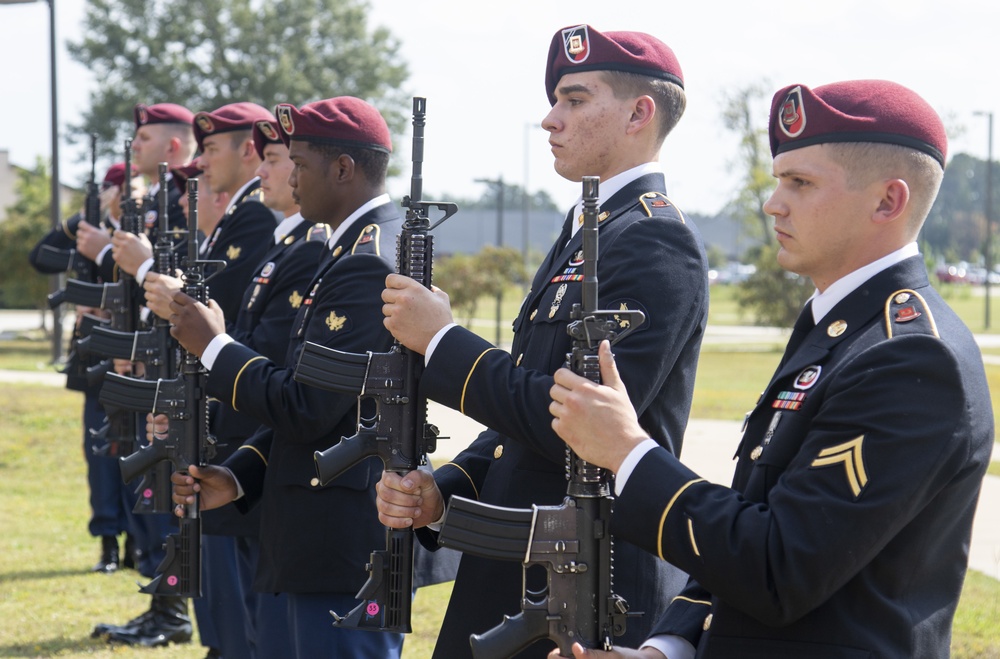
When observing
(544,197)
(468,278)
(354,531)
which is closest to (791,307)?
(468,278)

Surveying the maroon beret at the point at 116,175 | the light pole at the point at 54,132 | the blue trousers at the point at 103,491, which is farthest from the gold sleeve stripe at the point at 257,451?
the light pole at the point at 54,132

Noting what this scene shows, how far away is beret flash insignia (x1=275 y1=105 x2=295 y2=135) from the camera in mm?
4449

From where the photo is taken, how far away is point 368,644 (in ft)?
13.3

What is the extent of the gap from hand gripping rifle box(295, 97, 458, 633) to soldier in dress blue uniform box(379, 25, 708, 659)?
13 cm

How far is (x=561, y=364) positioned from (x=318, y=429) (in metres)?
1.30

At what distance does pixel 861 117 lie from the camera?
2.36 metres

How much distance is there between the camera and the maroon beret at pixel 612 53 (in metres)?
3.23

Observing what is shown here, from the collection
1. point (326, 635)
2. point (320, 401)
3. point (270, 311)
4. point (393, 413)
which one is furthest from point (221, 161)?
point (393, 413)

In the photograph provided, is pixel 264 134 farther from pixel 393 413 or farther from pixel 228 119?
pixel 393 413

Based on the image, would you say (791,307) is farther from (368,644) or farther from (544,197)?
(544,197)

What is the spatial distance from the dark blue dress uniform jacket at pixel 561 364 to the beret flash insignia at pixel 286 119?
158 centimetres

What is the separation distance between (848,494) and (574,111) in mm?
1494

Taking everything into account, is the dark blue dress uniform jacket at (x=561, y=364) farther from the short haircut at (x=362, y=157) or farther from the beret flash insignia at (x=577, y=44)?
the short haircut at (x=362, y=157)

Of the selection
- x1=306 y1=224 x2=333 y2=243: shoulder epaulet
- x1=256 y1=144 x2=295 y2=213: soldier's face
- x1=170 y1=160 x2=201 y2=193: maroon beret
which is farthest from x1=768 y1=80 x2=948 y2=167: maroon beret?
x1=170 y1=160 x2=201 y2=193: maroon beret
